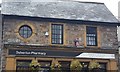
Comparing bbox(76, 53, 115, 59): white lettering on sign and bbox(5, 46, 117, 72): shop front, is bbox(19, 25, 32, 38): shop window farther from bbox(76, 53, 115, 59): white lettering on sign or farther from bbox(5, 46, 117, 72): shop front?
bbox(76, 53, 115, 59): white lettering on sign

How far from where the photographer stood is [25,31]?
2141cm

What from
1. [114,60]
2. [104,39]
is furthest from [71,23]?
[114,60]

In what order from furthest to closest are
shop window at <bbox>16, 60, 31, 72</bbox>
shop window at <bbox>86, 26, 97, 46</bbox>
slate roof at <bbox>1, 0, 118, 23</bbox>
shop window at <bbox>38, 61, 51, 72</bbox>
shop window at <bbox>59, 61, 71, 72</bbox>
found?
shop window at <bbox>86, 26, 97, 46</bbox> → slate roof at <bbox>1, 0, 118, 23</bbox> → shop window at <bbox>59, 61, 71, 72</bbox> → shop window at <bbox>38, 61, 51, 72</bbox> → shop window at <bbox>16, 60, 31, 72</bbox>

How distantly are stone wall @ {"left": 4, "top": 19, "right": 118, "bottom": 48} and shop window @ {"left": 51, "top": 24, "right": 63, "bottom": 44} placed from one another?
1.02 feet

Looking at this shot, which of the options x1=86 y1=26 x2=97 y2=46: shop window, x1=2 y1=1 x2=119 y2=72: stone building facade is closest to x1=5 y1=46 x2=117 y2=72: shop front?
x1=2 y1=1 x2=119 y2=72: stone building facade

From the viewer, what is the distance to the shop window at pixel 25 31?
21.2 meters

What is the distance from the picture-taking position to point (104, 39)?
22625 millimetres

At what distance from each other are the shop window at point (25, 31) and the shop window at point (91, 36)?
14.2 ft

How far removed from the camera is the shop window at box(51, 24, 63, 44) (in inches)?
858

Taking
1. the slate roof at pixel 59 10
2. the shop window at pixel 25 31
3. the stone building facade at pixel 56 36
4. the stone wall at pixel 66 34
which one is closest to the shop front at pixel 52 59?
the stone building facade at pixel 56 36

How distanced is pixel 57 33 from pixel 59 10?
204 cm

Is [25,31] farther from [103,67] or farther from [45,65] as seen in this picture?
[103,67]

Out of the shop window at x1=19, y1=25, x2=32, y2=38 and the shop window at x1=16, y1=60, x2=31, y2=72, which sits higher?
the shop window at x1=19, y1=25, x2=32, y2=38

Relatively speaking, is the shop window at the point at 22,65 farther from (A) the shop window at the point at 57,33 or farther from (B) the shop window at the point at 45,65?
(A) the shop window at the point at 57,33
